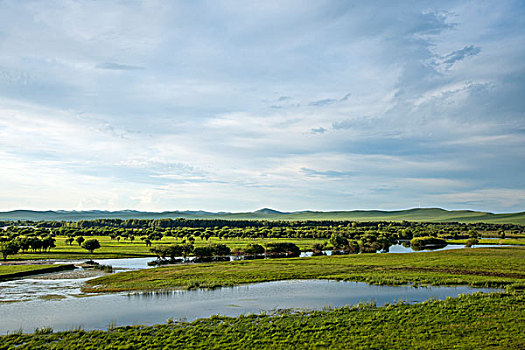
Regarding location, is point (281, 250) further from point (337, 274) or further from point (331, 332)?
point (331, 332)

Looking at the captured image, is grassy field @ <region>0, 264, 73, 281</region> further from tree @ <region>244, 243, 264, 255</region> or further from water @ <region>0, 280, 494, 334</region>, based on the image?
tree @ <region>244, 243, 264, 255</region>

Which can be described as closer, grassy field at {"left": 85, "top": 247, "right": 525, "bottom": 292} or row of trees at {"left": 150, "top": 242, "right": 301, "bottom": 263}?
grassy field at {"left": 85, "top": 247, "right": 525, "bottom": 292}

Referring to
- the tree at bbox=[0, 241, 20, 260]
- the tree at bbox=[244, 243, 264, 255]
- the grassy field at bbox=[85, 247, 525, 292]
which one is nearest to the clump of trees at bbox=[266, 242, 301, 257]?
the tree at bbox=[244, 243, 264, 255]

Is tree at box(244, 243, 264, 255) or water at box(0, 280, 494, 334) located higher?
water at box(0, 280, 494, 334)

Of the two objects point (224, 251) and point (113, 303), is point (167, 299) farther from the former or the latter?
point (224, 251)

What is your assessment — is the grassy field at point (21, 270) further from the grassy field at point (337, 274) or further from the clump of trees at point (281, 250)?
the clump of trees at point (281, 250)

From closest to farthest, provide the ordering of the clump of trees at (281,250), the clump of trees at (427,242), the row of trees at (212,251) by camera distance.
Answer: the row of trees at (212,251), the clump of trees at (281,250), the clump of trees at (427,242)

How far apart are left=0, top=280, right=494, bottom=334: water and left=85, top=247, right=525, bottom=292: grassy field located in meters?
4.26

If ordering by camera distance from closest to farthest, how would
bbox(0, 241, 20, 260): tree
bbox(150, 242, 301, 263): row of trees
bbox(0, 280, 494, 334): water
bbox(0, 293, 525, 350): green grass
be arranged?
bbox(0, 293, 525, 350): green grass, bbox(0, 280, 494, 334): water, bbox(0, 241, 20, 260): tree, bbox(150, 242, 301, 263): row of trees

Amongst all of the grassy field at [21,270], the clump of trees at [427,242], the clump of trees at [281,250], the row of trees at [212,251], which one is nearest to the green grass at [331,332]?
the grassy field at [21,270]

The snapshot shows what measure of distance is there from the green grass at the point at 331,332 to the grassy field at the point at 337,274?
61.4ft

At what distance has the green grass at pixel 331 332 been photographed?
25.0 meters

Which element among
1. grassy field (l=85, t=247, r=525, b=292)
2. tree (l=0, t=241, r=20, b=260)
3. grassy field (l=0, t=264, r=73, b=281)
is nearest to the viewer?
grassy field (l=85, t=247, r=525, b=292)

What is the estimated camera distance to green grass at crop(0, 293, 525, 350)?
25047mm
